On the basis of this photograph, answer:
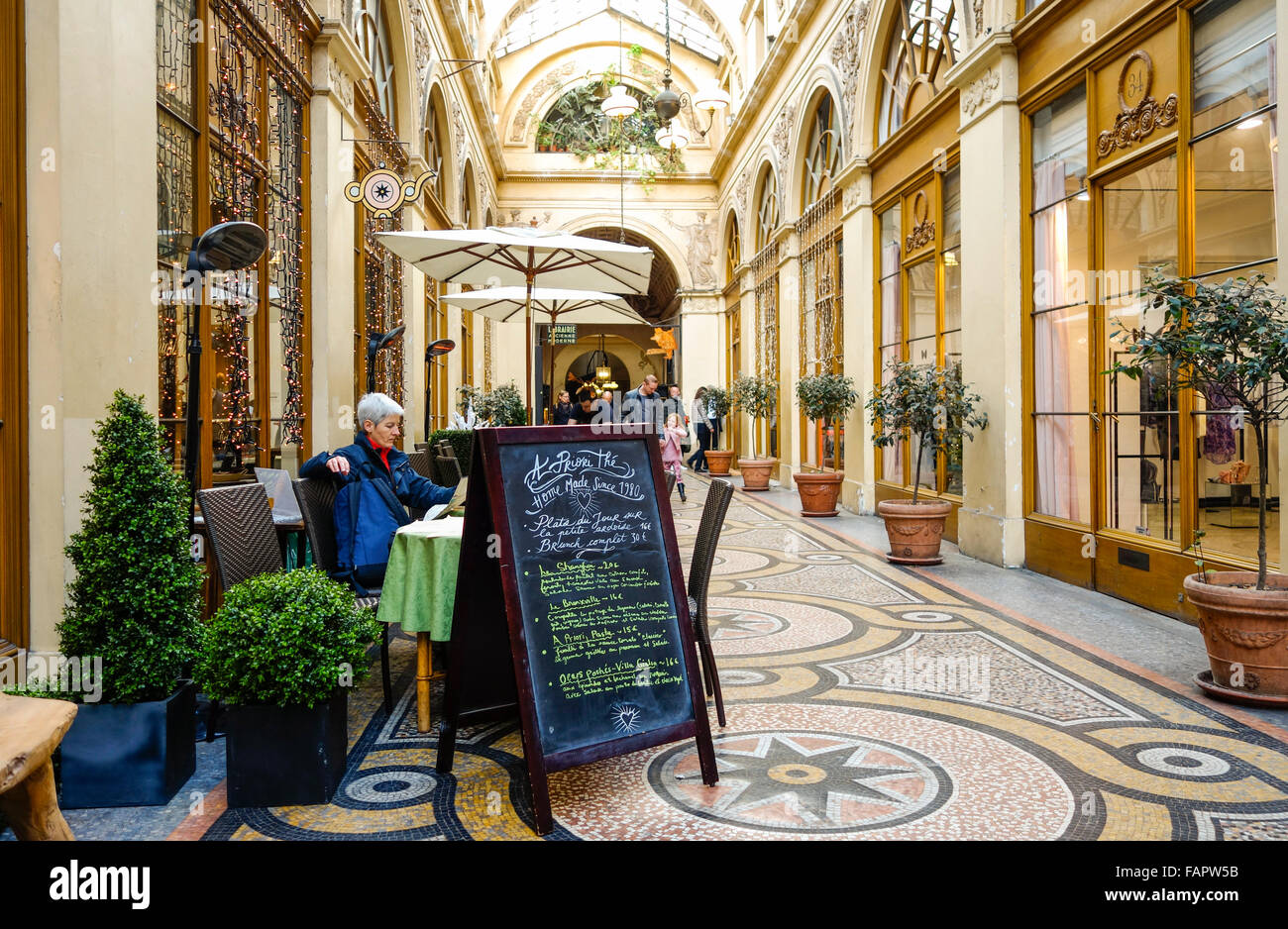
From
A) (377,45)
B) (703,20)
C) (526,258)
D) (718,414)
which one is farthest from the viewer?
(703,20)

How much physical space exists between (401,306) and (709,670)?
27.9 ft

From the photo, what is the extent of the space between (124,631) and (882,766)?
253 centimetres

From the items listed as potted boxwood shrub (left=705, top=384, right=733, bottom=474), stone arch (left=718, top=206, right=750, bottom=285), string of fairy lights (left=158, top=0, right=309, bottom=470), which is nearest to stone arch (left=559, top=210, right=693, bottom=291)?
stone arch (left=718, top=206, right=750, bottom=285)

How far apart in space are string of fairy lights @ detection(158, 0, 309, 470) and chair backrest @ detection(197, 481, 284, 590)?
0.67 metres

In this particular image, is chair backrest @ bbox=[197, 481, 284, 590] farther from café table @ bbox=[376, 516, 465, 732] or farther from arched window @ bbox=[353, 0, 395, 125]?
arched window @ bbox=[353, 0, 395, 125]

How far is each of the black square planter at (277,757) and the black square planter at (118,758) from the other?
0.76 feet

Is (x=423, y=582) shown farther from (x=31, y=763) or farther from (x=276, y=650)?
(x=31, y=763)

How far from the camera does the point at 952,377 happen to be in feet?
23.6

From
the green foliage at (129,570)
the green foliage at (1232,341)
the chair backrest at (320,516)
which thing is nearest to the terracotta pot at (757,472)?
the green foliage at (1232,341)

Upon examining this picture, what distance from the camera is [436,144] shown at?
13242 millimetres

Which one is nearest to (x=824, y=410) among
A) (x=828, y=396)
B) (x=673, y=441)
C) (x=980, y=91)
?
(x=828, y=396)

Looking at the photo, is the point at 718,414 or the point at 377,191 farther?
the point at 718,414

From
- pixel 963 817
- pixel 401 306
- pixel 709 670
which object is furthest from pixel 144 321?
pixel 401 306
